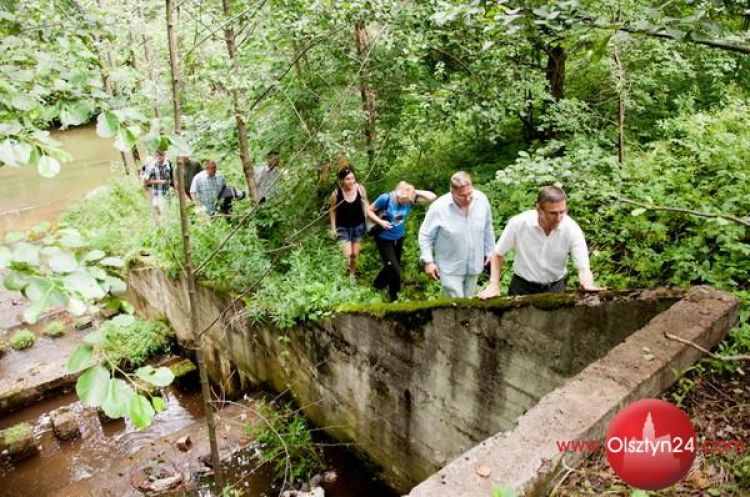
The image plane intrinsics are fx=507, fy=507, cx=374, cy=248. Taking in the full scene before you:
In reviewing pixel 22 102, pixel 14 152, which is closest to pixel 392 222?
pixel 22 102

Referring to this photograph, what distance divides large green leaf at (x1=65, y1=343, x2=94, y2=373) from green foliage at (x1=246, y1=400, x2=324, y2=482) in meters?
4.49

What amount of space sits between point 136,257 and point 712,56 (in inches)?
413

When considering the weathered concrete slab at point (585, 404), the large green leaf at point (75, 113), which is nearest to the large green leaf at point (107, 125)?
the large green leaf at point (75, 113)

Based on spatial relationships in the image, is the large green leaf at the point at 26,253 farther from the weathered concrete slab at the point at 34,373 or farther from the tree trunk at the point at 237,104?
the weathered concrete slab at the point at 34,373

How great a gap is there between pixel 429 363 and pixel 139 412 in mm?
3682

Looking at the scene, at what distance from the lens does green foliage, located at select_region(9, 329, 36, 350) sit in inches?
396

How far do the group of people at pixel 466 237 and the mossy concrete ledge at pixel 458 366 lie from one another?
374 millimetres

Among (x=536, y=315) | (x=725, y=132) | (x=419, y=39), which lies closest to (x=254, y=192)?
(x=419, y=39)

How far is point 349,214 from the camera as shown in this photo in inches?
257

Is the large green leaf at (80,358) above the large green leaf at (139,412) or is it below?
above

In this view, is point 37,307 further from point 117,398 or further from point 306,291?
point 306,291

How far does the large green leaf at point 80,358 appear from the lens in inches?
71.6

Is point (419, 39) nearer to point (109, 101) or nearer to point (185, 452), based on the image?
point (109, 101)

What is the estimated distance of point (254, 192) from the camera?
7.72 metres
